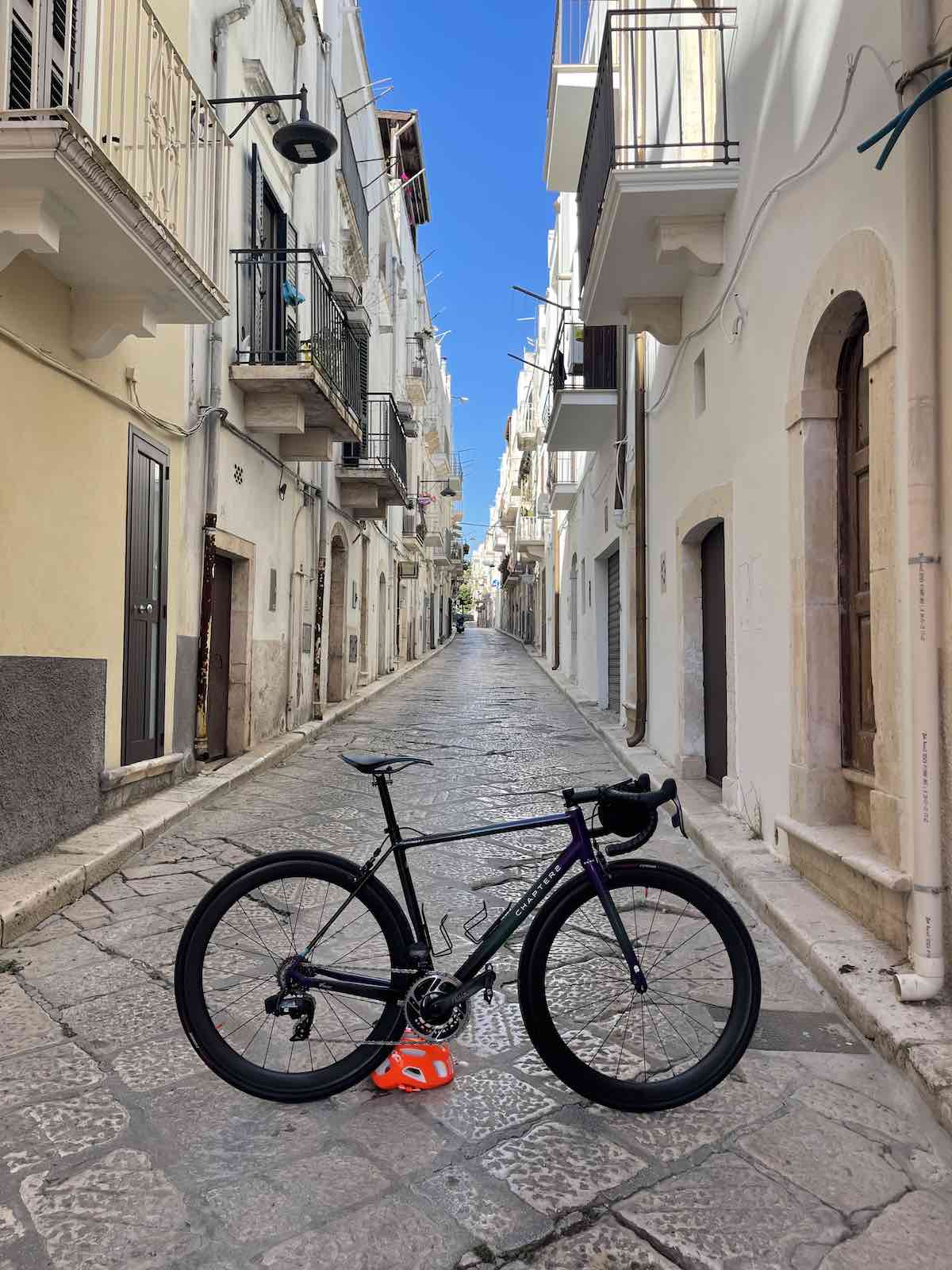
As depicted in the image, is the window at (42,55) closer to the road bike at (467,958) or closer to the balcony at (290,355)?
the balcony at (290,355)

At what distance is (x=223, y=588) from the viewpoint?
924cm

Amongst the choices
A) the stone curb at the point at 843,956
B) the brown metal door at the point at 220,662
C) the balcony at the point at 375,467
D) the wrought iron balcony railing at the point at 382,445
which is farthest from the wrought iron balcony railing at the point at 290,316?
the stone curb at the point at 843,956

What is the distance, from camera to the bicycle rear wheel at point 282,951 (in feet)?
8.30

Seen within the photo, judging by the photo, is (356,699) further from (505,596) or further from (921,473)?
(505,596)

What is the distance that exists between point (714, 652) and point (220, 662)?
4.85 m

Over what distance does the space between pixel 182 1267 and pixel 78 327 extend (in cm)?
492

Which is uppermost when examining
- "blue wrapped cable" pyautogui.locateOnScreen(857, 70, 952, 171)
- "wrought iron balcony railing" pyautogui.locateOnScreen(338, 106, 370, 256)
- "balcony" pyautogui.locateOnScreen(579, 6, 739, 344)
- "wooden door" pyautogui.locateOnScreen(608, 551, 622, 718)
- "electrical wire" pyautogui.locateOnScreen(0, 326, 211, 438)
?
"wrought iron balcony railing" pyautogui.locateOnScreen(338, 106, 370, 256)

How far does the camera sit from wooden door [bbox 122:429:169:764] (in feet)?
21.0

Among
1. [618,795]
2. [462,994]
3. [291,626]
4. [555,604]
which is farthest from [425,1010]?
[555,604]

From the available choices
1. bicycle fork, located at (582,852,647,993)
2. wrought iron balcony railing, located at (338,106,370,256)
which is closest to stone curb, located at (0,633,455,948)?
bicycle fork, located at (582,852,647,993)

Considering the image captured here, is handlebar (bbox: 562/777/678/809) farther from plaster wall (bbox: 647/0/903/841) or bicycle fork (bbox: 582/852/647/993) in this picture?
plaster wall (bbox: 647/0/903/841)

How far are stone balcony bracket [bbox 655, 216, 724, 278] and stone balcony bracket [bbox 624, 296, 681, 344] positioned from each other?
3.83ft

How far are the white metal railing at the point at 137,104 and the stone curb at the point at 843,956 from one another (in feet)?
14.9

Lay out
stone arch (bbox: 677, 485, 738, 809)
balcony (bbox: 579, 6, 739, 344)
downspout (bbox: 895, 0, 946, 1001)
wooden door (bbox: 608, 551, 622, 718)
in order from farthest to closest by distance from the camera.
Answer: wooden door (bbox: 608, 551, 622, 718)
stone arch (bbox: 677, 485, 738, 809)
balcony (bbox: 579, 6, 739, 344)
downspout (bbox: 895, 0, 946, 1001)
